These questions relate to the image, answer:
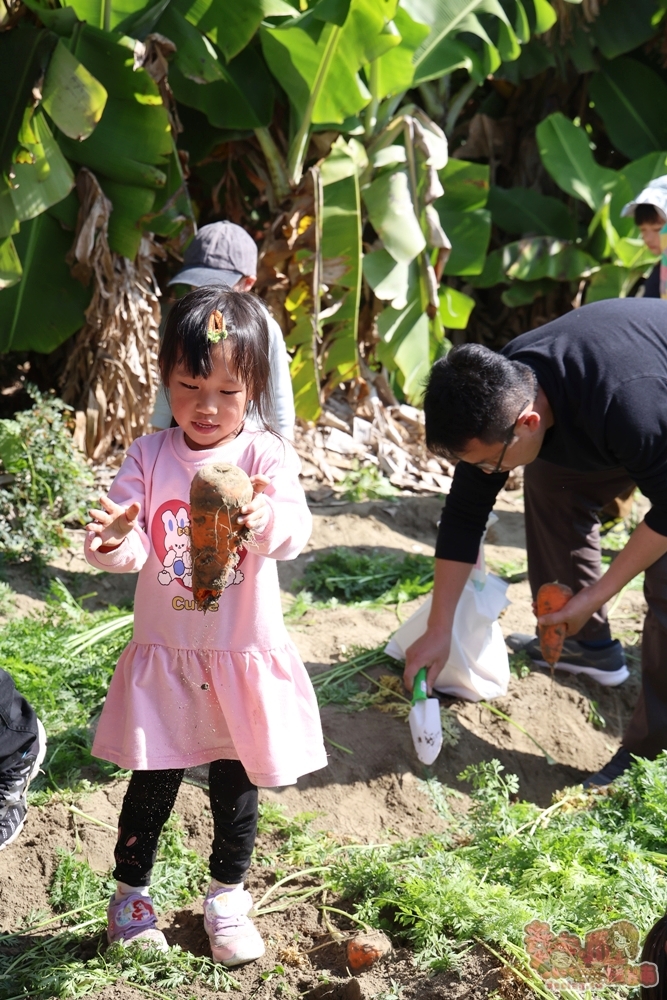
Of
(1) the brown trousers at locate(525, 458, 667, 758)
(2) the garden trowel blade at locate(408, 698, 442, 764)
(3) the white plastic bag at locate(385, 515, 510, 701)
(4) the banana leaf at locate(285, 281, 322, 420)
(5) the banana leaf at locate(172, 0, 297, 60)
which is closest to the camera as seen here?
(2) the garden trowel blade at locate(408, 698, 442, 764)

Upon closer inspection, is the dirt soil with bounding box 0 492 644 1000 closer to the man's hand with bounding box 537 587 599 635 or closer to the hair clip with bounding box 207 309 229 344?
the man's hand with bounding box 537 587 599 635

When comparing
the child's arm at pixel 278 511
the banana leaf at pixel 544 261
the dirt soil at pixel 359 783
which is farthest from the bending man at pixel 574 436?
the banana leaf at pixel 544 261

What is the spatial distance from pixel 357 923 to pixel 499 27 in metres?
5.86

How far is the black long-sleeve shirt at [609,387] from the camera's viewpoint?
9.29 ft

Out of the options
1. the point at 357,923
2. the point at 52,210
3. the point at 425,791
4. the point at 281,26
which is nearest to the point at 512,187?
the point at 281,26

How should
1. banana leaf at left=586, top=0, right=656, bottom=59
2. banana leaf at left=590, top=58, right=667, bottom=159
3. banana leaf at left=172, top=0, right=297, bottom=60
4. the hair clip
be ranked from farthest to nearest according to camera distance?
banana leaf at left=590, top=58, right=667, bottom=159 < banana leaf at left=586, top=0, right=656, bottom=59 < banana leaf at left=172, top=0, right=297, bottom=60 < the hair clip

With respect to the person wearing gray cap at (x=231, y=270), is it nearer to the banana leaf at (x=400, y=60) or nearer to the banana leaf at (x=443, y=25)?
the banana leaf at (x=400, y=60)

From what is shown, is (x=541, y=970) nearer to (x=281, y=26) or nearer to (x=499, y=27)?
(x=281, y=26)

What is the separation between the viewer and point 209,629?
7.41 ft

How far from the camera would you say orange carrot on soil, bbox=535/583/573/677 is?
10.9ft

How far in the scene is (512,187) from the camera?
Answer: 823cm

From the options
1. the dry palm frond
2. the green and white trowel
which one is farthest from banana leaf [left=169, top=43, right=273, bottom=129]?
the green and white trowel

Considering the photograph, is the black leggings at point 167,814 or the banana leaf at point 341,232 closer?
the black leggings at point 167,814

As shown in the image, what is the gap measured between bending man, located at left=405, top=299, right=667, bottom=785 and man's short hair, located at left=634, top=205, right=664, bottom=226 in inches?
62.2
